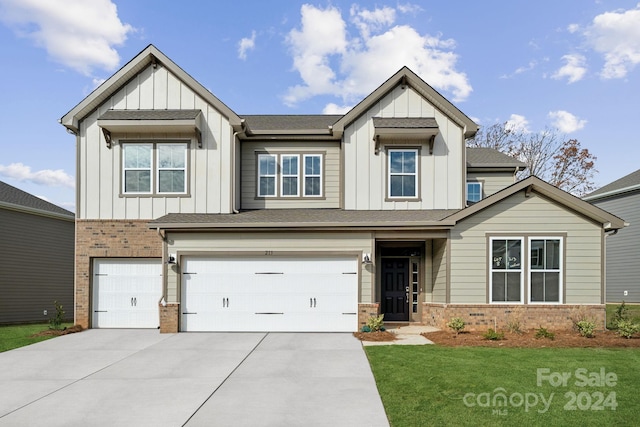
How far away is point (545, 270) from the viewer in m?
13.6

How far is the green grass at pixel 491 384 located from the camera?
254 inches

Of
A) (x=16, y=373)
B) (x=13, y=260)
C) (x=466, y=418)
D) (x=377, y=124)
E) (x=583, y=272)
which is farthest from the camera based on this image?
(x=13, y=260)

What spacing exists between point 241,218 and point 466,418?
9340 mm

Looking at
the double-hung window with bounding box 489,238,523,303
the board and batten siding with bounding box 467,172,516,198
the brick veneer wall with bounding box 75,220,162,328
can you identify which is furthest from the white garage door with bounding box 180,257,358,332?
the board and batten siding with bounding box 467,172,516,198

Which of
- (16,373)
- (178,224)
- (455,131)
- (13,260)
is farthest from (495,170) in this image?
(13,260)

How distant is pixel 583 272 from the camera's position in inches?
533

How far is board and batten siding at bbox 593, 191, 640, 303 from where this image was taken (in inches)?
878

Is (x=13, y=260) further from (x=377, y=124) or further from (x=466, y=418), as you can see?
(x=466, y=418)

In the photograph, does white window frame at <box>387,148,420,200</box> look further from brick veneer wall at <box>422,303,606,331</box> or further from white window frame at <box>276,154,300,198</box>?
brick veneer wall at <box>422,303,606,331</box>

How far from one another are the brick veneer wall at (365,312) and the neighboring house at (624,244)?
1540 centimetres

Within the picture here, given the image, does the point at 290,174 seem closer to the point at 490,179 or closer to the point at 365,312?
the point at 365,312

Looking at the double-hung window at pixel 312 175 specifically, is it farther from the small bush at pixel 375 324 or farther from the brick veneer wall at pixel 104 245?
the brick veneer wall at pixel 104 245

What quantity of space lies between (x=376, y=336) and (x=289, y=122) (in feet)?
29.1

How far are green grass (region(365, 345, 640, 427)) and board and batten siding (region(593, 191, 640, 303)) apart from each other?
13885 mm
